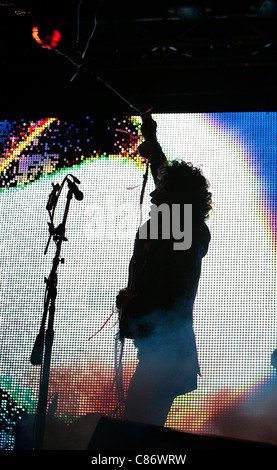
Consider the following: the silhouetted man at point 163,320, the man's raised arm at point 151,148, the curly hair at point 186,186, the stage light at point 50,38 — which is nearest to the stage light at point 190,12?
the man's raised arm at point 151,148

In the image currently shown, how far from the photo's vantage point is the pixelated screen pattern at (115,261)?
125 inches

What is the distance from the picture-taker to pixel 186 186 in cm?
280

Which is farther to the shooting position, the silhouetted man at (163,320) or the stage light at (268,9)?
the stage light at (268,9)

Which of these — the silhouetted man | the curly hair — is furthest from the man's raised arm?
the silhouetted man

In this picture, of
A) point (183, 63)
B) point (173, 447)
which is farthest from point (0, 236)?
point (173, 447)

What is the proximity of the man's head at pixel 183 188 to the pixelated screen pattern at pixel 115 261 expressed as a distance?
0.65m

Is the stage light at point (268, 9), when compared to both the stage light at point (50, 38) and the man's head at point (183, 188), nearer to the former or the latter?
the man's head at point (183, 188)

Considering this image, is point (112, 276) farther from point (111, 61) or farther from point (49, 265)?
point (111, 61)

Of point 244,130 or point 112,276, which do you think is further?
point 244,130

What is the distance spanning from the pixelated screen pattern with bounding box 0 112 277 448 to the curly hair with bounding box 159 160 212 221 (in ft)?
2.12

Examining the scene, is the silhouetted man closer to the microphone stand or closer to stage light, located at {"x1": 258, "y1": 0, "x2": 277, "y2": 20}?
the microphone stand

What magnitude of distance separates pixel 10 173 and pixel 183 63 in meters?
1.61

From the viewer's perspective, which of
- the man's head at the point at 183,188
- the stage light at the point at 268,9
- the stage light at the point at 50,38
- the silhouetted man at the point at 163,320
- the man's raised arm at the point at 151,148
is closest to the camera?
the silhouetted man at the point at 163,320

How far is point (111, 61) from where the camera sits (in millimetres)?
3602
